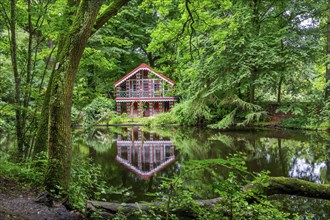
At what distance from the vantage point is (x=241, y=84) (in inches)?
664

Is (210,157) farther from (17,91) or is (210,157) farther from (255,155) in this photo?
(17,91)

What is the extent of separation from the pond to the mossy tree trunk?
2.50 metres

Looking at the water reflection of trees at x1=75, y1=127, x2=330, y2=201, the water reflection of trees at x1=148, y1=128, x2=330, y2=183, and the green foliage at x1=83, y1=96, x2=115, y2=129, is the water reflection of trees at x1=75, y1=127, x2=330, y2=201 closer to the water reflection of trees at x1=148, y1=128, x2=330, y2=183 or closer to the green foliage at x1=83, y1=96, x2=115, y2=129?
the water reflection of trees at x1=148, y1=128, x2=330, y2=183

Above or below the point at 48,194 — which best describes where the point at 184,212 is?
below

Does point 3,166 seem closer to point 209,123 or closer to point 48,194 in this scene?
point 48,194

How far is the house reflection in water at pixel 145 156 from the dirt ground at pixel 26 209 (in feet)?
13.9

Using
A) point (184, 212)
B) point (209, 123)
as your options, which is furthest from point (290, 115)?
point (184, 212)

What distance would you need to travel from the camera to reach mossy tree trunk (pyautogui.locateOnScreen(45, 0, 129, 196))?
11.0 feet

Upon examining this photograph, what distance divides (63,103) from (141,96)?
24.0 meters

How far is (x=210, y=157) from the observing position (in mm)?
9359

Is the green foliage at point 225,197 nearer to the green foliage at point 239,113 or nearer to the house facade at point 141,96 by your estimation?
the green foliage at point 239,113

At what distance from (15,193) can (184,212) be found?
212 centimetres

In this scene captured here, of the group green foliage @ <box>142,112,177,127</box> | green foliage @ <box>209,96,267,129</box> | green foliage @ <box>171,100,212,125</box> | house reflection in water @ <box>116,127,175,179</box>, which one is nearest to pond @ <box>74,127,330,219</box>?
house reflection in water @ <box>116,127,175,179</box>

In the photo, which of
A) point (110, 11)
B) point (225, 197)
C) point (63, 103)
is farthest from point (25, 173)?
point (225, 197)
